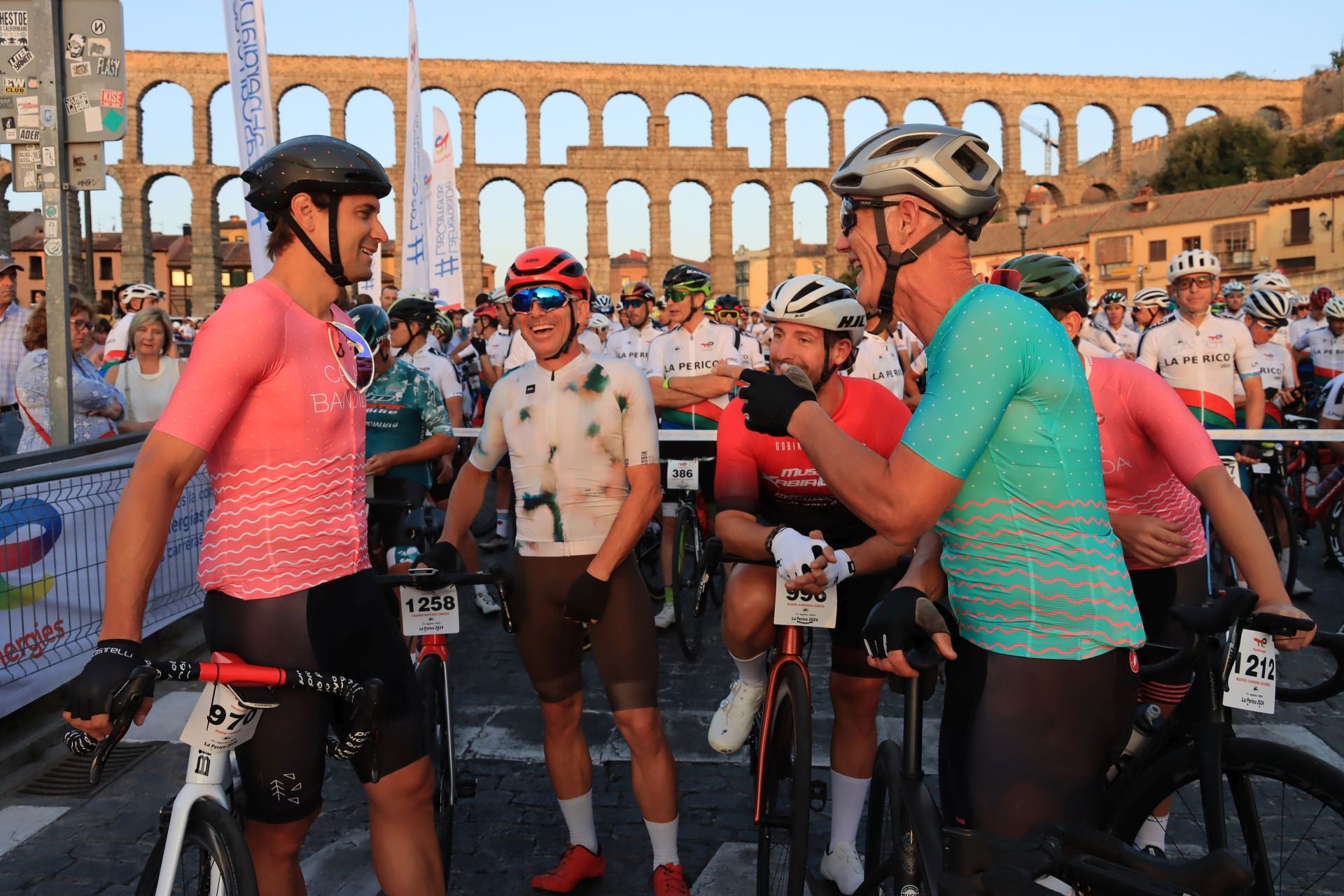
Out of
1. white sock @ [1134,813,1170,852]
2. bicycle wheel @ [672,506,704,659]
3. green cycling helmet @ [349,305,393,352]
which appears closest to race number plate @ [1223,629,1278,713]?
white sock @ [1134,813,1170,852]

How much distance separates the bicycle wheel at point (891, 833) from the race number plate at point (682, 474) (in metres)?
4.72

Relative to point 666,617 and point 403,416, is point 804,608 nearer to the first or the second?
point 403,416

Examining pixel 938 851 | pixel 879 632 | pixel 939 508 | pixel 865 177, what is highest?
pixel 865 177

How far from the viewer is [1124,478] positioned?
3.46m

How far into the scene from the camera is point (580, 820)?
381cm

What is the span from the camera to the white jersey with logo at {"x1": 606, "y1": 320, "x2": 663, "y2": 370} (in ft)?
37.8

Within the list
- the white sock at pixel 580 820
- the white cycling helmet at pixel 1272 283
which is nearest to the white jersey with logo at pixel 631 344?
the white cycling helmet at pixel 1272 283

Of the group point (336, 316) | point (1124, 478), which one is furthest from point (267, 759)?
point (1124, 478)

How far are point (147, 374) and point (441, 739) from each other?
5291 millimetres

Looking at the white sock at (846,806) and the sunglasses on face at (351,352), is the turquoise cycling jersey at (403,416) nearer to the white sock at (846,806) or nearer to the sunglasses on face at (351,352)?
the sunglasses on face at (351,352)

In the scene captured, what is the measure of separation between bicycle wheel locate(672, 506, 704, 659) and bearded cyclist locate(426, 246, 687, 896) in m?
2.10

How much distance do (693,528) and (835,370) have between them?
4264 mm

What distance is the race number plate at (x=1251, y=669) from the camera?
241 centimetres

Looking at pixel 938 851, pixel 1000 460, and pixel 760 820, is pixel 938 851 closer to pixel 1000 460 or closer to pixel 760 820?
pixel 1000 460
